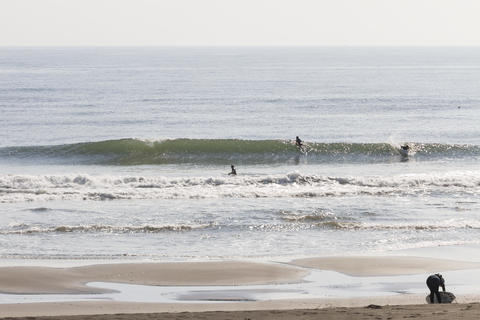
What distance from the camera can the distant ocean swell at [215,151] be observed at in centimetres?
4531

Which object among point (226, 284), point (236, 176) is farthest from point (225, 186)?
point (226, 284)

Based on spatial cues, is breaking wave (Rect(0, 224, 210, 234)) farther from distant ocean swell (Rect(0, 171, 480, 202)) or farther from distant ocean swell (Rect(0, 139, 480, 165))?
distant ocean swell (Rect(0, 139, 480, 165))

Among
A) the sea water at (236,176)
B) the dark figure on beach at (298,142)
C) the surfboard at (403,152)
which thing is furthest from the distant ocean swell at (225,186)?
the dark figure on beach at (298,142)

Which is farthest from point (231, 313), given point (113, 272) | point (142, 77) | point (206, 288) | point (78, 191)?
point (142, 77)

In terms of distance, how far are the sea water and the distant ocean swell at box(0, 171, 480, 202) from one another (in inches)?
3.4

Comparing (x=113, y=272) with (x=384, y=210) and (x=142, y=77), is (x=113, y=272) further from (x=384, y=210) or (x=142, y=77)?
(x=142, y=77)

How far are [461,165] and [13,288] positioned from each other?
28963 millimetres

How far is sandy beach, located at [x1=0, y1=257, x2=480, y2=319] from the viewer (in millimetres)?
15242

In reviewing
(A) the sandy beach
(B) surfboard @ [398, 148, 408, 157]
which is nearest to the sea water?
(B) surfboard @ [398, 148, 408, 157]

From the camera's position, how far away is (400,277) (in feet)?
66.1

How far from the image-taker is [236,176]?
37812 mm

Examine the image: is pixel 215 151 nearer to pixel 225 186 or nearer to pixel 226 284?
pixel 225 186

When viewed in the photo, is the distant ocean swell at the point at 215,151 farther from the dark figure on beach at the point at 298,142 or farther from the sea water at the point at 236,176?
the dark figure on beach at the point at 298,142

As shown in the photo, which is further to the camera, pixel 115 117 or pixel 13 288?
pixel 115 117
